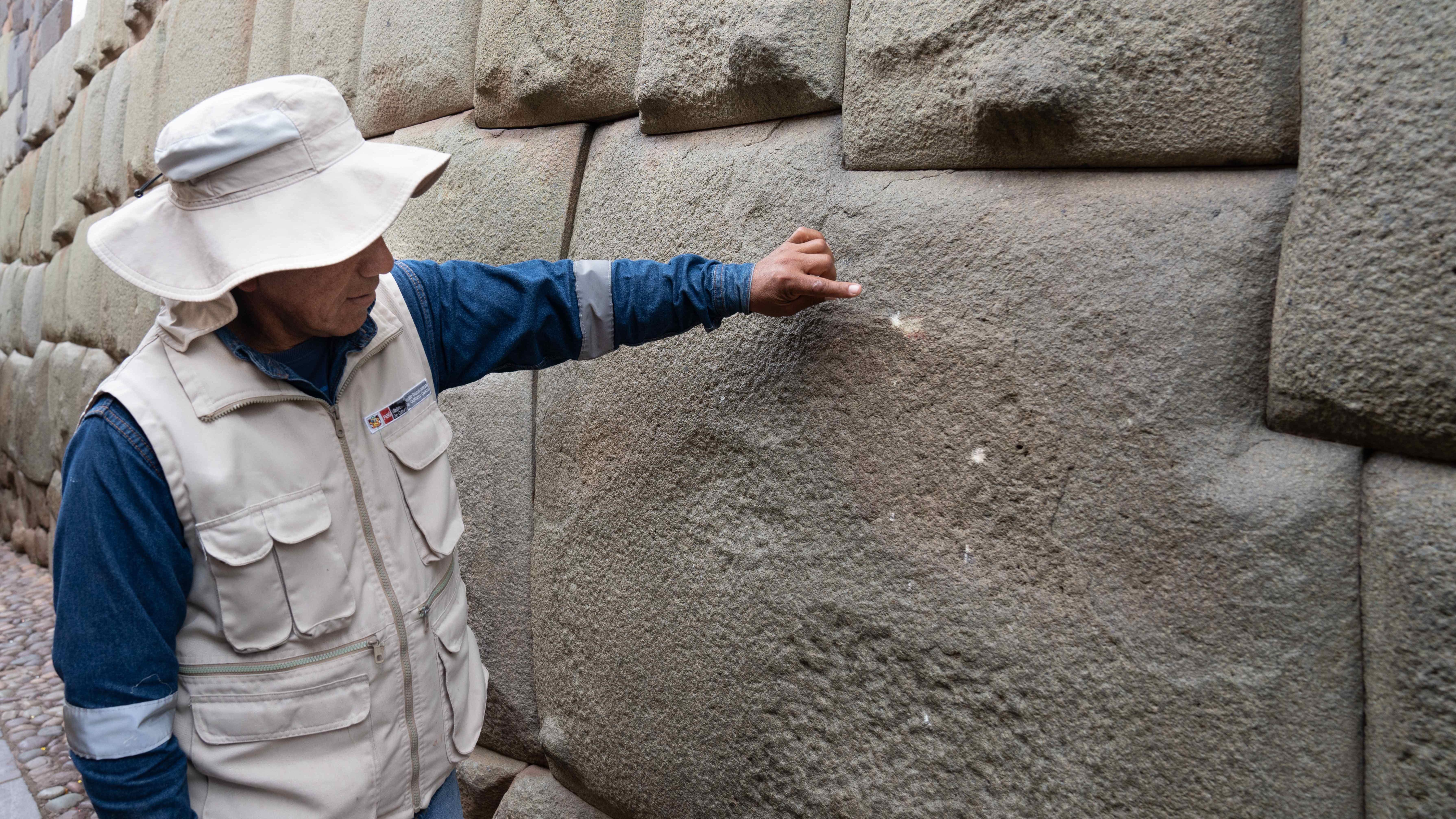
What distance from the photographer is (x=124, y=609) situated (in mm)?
1021

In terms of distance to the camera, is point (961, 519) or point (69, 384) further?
point (69, 384)

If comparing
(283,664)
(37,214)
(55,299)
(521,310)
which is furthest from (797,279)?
(37,214)

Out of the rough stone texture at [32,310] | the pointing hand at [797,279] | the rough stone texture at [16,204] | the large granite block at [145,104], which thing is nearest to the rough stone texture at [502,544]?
the pointing hand at [797,279]

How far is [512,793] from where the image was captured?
182 cm

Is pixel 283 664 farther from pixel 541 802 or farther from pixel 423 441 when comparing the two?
pixel 541 802

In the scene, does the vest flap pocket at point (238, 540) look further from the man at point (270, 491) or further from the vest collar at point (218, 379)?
the vest collar at point (218, 379)

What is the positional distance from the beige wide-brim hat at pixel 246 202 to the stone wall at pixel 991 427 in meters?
0.53

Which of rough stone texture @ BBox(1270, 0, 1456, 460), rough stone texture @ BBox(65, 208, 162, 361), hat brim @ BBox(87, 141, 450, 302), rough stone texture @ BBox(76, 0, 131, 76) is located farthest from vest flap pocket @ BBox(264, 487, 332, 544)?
rough stone texture @ BBox(76, 0, 131, 76)

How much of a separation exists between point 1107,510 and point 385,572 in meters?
0.86

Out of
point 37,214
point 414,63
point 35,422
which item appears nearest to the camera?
point 414,63

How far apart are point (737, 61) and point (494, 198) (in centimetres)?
69

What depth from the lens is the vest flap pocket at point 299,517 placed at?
43.2 inches

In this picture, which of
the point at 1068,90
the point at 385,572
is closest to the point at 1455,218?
the point at 1068,90

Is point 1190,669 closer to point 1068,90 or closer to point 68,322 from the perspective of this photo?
point 1068,90
